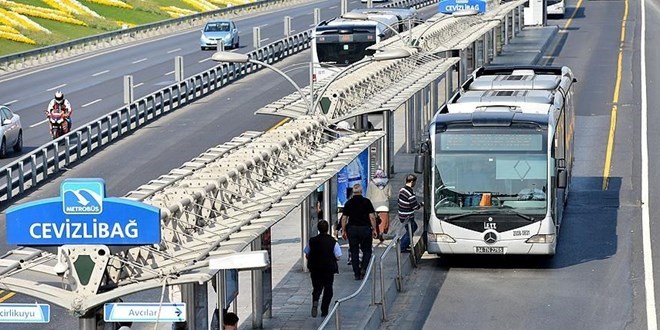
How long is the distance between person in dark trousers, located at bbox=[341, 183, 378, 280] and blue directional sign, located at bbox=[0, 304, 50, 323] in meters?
12.5

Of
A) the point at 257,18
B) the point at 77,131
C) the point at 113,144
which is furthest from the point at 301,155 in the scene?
the point at 257,18

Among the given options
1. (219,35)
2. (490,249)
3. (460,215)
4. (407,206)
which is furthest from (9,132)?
(219,35)

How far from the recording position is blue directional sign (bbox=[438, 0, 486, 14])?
7512 centimetres

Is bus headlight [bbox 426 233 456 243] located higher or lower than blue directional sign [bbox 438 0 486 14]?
higher

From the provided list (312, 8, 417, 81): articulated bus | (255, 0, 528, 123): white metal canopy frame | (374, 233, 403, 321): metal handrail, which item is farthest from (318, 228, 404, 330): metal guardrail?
(312, 8, 417, 81): articulated bus

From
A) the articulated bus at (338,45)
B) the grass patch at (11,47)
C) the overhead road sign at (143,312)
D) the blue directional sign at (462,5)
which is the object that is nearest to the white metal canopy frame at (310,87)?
the overhead road sign at (143,312)

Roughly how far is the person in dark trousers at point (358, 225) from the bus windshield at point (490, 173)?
2.05m

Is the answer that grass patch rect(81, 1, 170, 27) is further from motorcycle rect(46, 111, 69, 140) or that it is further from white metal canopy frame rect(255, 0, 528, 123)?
motorcycle rect(46, 111, 69, 140)

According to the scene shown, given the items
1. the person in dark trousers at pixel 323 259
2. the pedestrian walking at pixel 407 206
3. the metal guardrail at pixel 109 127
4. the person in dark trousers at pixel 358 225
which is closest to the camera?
the person in dark trousers at pixel 323 259

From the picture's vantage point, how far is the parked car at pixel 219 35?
75500 millimetres

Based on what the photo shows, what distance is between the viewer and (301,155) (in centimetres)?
2559

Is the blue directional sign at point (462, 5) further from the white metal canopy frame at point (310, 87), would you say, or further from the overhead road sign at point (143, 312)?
the overhead road sign at point (143, 312)

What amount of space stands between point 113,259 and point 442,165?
555 inches

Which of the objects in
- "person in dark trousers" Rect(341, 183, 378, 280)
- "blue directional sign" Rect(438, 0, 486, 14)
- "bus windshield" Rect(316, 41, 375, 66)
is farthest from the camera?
"blue directional sign" Rect(438, 0, 486, 14)
